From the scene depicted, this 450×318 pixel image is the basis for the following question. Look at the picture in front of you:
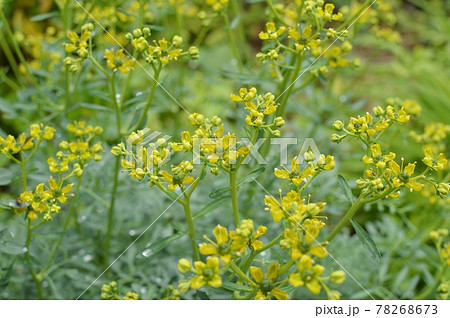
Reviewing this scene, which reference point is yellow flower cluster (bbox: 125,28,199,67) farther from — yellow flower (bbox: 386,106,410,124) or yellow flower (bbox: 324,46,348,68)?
yellow flower (bbox: 386,106,410,124)

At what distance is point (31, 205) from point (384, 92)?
4.14m

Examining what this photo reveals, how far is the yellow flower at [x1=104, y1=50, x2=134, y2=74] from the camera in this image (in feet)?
6.84

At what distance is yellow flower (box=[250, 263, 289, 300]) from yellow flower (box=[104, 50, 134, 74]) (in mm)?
1048

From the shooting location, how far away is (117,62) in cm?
211

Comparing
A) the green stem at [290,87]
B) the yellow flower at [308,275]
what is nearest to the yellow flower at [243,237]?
the yellow flower at [308,275]

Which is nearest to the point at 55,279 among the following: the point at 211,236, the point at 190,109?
the point at 211,236

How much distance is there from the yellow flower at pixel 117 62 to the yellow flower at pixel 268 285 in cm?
105

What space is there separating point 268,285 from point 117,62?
1.15 m

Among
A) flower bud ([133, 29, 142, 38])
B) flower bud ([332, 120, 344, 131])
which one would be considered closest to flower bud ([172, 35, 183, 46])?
flower bud ([133, 29, 142, 38])

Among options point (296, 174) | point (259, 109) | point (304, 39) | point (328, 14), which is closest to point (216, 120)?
point (259, 109)

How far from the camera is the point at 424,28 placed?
6.50 metres

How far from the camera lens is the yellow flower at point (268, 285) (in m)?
1.58

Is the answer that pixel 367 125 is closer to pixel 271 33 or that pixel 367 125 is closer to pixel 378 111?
pixel 378 111

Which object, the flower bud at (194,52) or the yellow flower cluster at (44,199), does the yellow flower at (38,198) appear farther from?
the flower bud at (194,52)
